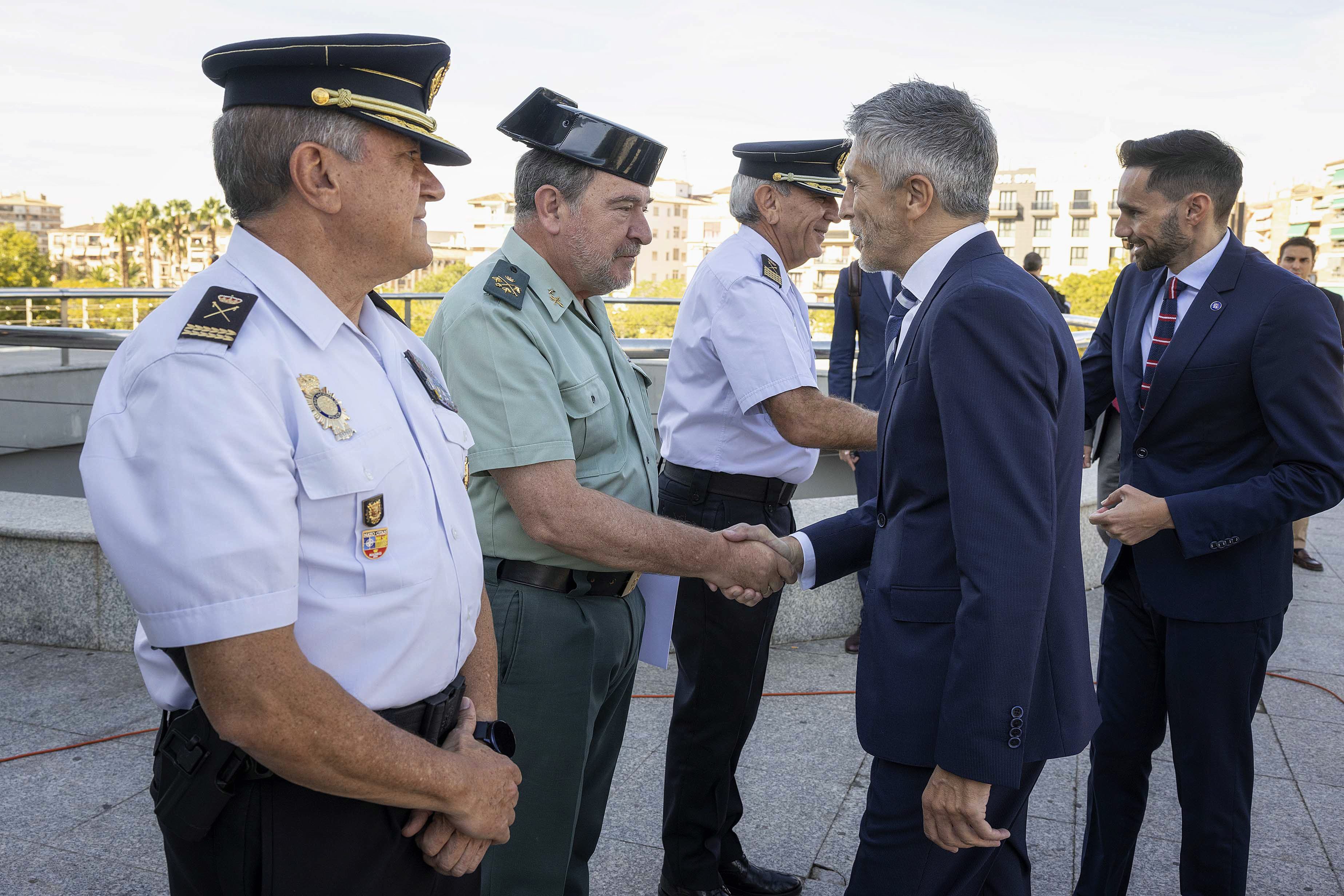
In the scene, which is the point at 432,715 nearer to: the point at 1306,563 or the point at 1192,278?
the point at 1192,278

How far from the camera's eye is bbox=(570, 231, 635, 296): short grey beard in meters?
2.49

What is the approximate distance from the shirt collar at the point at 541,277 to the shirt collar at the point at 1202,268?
5.34 ft

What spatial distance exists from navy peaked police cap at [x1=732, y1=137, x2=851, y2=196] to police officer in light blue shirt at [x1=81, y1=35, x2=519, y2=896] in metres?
1.74

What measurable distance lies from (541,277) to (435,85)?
2.49ft

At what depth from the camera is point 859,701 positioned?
1989mm

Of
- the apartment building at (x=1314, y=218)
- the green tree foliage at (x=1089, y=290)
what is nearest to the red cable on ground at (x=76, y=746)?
the apartment building at (x=1314, y=218)

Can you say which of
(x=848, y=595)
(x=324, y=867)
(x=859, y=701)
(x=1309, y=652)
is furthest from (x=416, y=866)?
(x=1309, y=652)

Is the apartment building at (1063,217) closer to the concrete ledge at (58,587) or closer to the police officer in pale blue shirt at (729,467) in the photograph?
the concrete ledge at (58,587)

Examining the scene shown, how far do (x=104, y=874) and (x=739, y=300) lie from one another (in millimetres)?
2457

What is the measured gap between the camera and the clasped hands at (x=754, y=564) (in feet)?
8.45

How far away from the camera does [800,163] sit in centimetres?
326

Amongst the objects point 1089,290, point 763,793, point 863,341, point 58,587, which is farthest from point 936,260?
point 1089,290

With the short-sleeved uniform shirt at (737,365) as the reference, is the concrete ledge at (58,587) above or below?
below

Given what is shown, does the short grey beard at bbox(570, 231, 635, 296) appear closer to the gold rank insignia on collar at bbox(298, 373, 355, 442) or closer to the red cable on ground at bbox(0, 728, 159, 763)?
the gold rank insignia on collar at bbox(298, 373, 355, 442)
